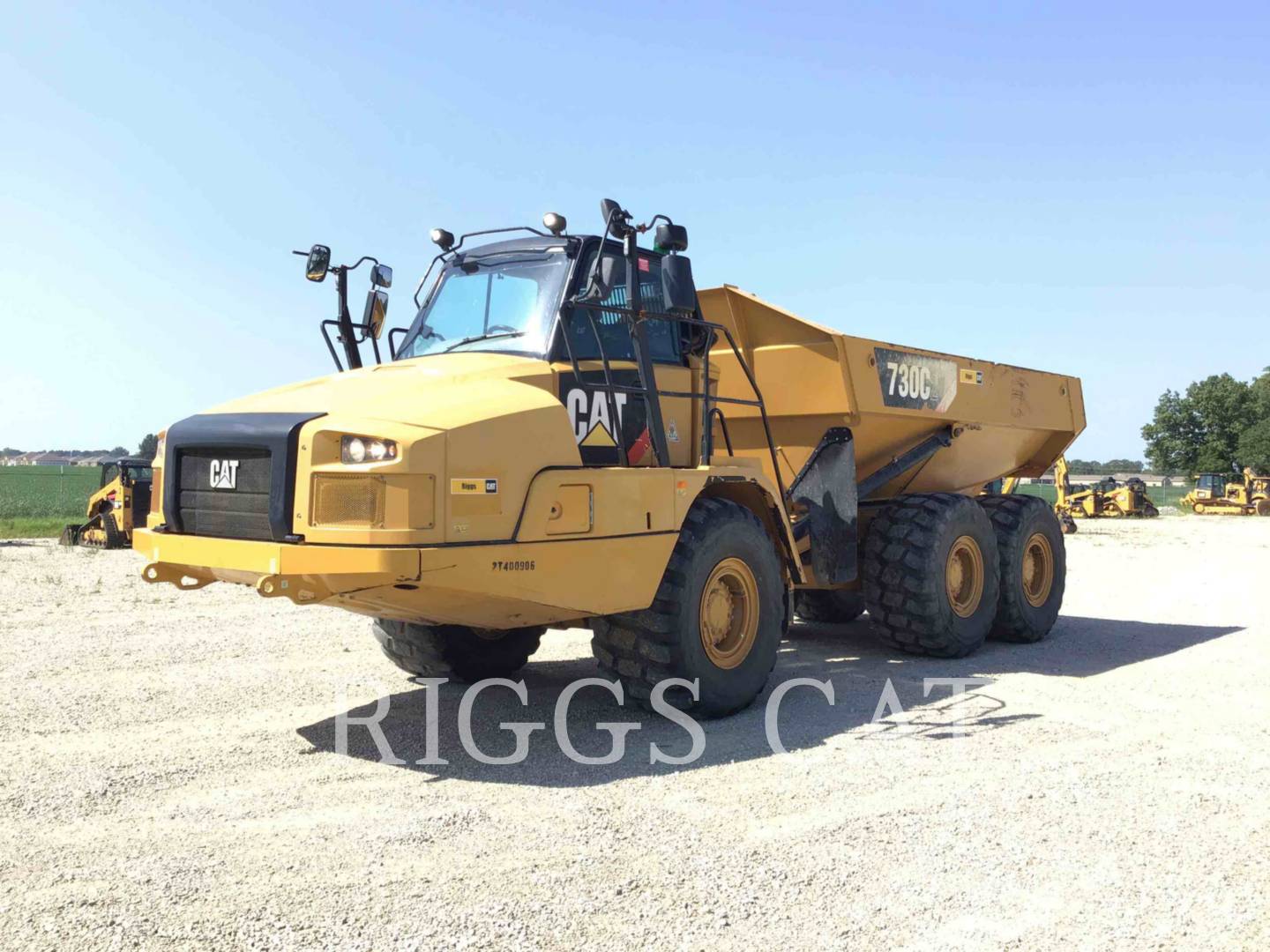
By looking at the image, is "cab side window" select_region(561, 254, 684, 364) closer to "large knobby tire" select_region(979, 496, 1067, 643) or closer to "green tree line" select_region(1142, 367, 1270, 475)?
"large knobby tire" select_region(979, 496, 1067, 643)

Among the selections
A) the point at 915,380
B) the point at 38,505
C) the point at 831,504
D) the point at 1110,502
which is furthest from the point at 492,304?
the point at 1110,502

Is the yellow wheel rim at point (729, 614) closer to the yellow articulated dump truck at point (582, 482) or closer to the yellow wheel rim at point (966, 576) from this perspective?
the yellow articulated dump truck at point (582, 482)

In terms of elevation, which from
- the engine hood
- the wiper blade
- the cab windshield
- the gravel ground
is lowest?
the gravel ground

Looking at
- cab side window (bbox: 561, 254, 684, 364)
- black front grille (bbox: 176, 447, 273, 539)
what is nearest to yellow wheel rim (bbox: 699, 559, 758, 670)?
cab side window (bbox: 561, 254, 684, 364)

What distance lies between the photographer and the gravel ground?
3568 mm

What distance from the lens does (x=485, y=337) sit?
6.25 meters

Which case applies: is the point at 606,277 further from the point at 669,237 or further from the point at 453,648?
the point at 453,648

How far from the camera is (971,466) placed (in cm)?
1045

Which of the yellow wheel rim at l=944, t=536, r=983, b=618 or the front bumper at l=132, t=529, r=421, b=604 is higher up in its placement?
the front bumper at l=132, t=529, r=421, b=604

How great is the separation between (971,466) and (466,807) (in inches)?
280

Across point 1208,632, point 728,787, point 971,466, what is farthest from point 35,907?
point 1208,632

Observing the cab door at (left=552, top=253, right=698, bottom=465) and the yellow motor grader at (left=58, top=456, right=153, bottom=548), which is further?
the yellow motor grader at (left=58, top=456, right=153, bottom=548)

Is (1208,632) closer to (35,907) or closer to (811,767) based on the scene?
(811,767)

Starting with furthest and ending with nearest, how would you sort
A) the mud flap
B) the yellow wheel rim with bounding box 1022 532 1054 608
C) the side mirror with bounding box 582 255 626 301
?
the yellow wheel rim with bounding box 1022 532 1054 608 < the mud flap < the side mirror with bounding box 582 255 626 301
